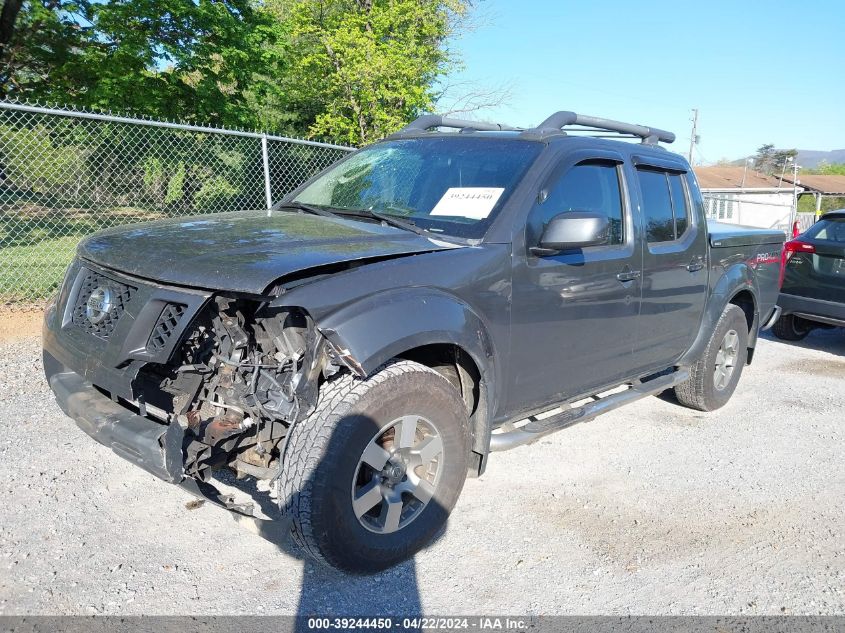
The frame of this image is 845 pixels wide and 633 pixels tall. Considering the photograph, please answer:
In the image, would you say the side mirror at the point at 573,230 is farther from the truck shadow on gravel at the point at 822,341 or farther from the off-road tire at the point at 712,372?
the truck shadow on gravel at the point at 822,341

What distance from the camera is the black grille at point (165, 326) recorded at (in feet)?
8.28

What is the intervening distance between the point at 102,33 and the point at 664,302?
12492mm

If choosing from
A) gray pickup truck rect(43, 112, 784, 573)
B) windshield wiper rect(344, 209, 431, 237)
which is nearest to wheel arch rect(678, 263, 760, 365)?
gray pickup truck rect(43, 112, 784, 573)

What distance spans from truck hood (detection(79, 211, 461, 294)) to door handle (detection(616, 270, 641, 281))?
128 cm

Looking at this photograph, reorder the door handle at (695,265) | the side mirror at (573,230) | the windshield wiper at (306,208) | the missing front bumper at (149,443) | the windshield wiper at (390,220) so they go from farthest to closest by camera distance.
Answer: the door handle at (695,265) < the windshield wiper at (306,208) < the windshield wiper at (390,220) < the side mirror at (573,230) < the missing front bumper at (149,443)

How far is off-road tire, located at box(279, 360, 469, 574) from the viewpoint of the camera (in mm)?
→ 2500

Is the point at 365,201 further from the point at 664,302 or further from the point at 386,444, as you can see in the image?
the point at 664,302

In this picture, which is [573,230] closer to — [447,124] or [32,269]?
[447,124]

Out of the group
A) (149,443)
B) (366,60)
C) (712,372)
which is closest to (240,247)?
(149,443)

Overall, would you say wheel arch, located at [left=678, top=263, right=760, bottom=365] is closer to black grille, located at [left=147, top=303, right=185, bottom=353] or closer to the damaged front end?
the damaged front end

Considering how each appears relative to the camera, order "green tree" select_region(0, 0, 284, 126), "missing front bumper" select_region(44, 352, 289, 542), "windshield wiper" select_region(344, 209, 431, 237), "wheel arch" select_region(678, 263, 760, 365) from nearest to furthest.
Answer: "missing front bumper" select_region(44, 352, 289, 542) → "windshield wiper" select_region(344, 209, 431, 237) → "wheel arch" select_region(678, 263, 760, 365) → "green tree" select_region(0, 0, 284, 126)

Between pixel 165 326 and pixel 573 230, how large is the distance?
1940mm

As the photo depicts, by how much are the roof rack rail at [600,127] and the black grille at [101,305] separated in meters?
2.42

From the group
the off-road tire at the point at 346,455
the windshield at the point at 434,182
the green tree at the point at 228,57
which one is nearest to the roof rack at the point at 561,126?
the windshield at the point at 434,182
